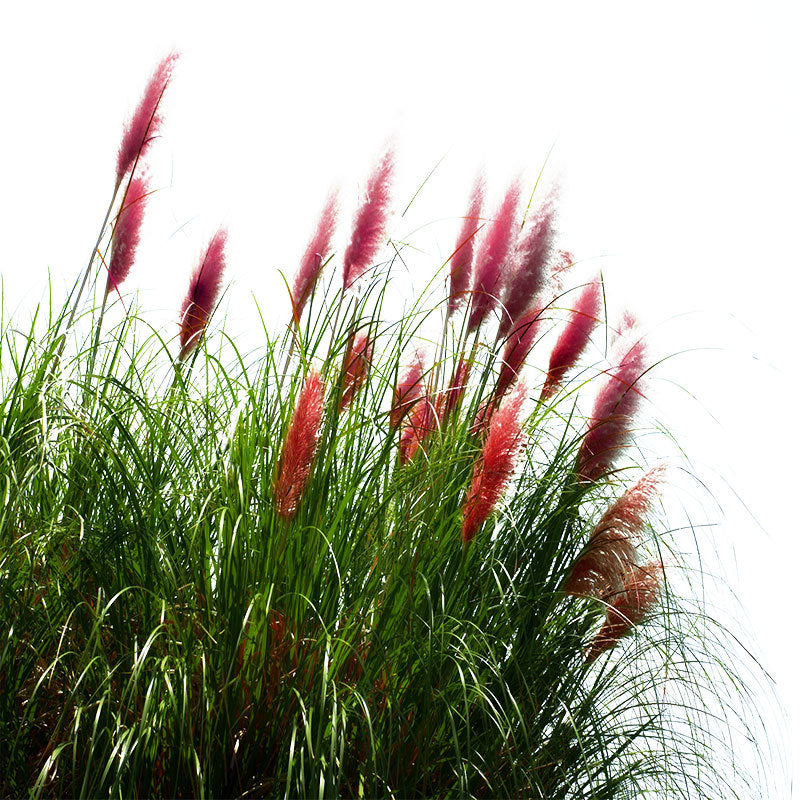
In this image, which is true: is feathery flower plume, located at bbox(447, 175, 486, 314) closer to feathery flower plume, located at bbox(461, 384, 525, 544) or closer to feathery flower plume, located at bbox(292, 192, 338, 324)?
feathery flower plume, located at bbox(292, 192, 338, 324)

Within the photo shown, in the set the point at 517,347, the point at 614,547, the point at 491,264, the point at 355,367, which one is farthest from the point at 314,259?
the point at 614,547

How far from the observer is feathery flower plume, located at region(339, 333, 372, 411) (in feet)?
7.79

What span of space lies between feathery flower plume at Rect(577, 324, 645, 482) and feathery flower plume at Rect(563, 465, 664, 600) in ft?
0.63

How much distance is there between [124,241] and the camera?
268cm

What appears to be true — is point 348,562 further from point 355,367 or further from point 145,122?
point 145,122

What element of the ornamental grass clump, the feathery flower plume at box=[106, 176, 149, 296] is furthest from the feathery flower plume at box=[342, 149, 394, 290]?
the feathery flower plume at box=[106, 176, 149, 296]

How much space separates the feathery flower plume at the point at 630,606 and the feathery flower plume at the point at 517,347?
0.55m

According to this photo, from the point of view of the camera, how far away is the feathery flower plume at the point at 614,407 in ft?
7.48

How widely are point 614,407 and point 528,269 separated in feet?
1.28

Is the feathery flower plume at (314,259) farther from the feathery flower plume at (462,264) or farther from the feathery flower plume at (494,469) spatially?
the feathery flower plume at (494,469)

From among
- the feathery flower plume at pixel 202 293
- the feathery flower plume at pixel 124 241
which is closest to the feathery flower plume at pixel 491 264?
the feathery flower plume at pixel 202 293

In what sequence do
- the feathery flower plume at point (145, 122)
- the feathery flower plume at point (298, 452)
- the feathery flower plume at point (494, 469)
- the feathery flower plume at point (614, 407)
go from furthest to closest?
1. the feathery flower plume at point (145, 122)
2. the feathery flower plume at point (614, 407)
3. the feathery flower plume at point (494, 469)
4. the feathery flower plume at point (298, 452)

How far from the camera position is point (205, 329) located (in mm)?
2590

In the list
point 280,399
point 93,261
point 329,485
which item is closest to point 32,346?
point 93,261
